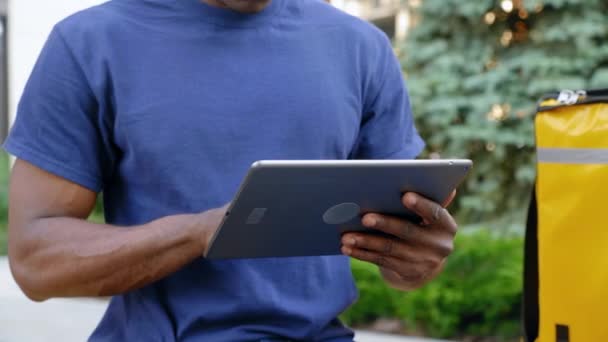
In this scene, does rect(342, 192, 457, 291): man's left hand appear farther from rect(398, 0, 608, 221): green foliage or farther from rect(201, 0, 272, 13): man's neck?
rect(398, 0, 608, 221): green foliage

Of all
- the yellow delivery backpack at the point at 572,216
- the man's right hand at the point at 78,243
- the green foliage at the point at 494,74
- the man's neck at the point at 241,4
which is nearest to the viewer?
the man's right hand at the point at 78,243

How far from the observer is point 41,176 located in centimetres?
165

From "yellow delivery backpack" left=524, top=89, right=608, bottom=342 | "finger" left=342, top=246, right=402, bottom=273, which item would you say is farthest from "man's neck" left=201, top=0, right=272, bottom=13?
"yellow delivery backpack" left=524, top=89, right=608, bottom=342

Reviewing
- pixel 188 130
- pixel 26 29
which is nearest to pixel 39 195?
pixel 188 130

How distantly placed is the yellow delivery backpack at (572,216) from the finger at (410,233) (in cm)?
70

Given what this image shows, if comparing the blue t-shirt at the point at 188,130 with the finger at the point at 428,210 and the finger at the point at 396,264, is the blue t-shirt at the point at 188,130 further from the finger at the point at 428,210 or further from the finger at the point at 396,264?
the finger at the point at 428,210

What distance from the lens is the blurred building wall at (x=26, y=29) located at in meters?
10.4

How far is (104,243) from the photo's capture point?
1629 millimetres

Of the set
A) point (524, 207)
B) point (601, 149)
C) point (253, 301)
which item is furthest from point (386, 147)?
point (524, 207)

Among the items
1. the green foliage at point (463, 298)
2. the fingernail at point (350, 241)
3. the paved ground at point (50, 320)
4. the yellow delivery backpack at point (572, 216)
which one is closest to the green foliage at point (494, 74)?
the green foliage at point (463, 298)

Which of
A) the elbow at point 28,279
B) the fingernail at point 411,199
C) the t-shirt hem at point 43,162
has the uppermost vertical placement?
the t-shirt hem at point 43,162

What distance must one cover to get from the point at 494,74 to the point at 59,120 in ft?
19.8

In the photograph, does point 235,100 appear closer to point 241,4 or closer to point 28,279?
point 241,4

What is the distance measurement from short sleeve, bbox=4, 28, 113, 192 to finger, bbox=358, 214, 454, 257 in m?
0.46
